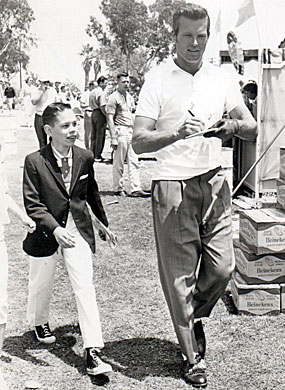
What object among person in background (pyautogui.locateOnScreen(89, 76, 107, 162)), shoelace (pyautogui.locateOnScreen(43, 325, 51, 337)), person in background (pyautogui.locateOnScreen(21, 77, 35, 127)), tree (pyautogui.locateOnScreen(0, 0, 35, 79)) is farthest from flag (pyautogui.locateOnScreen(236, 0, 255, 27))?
tree (pyautogui.locateOnScreen(0, 0, 35, 79))

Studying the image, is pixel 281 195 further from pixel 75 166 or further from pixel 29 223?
pixel 29 223

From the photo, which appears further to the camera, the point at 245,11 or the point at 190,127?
the point at 245,11

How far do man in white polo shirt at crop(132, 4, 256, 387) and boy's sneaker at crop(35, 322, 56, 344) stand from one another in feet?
3.57

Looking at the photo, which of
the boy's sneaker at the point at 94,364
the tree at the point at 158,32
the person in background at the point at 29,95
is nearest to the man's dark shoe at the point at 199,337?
the boy's sneaker at the point at 94,364

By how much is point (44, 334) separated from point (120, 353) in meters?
0.60

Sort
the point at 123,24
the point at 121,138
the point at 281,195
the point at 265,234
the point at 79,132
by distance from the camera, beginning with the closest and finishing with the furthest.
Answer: the point at 265,234, the point at 281,195, the point at 121,138, the point at 79,132, the point at 123,24

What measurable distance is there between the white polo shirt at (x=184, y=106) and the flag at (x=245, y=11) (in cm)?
660

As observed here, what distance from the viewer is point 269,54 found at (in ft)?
32.6

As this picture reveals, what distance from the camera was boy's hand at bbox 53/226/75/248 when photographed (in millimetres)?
4016

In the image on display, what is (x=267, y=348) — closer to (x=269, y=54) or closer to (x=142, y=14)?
(x=269, y=54)

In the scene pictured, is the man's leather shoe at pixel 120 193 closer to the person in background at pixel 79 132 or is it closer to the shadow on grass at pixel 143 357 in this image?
the person in background at pixel 79 132

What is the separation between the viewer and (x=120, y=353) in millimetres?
4398

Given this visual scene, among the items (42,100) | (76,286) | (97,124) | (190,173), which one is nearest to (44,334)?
(76,286)

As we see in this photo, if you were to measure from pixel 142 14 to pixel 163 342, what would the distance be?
147ft
